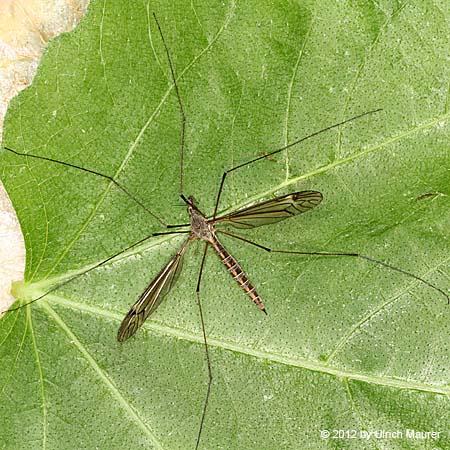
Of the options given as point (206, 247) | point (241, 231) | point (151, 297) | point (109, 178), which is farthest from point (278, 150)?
point (151, 297)

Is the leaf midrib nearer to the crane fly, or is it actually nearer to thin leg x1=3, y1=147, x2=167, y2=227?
the crane fly

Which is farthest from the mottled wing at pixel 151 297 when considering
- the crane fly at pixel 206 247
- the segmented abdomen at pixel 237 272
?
the segmented abdomen at pixel 237 272

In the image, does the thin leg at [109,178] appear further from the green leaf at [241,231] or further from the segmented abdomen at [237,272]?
the segmented abdomen at [237,272]

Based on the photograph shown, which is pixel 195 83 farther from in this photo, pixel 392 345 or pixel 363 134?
pixel 392 345

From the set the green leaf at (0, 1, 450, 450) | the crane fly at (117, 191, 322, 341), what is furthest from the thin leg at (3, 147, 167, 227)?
the crane fly at (117, 191, 322, 341)

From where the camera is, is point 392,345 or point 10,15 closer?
point 392,345

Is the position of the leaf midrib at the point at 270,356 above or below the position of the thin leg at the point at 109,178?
below

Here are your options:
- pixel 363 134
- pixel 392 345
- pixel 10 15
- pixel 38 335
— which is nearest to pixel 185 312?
pixel 38 335

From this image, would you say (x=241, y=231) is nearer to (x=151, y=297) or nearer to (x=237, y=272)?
(x=237, y=272)
